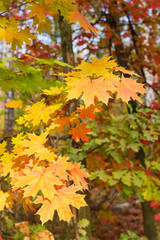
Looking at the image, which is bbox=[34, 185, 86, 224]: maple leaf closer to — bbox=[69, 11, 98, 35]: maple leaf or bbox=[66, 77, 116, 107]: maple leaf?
bbox=[66, 77, 116, 107]: maple leaf

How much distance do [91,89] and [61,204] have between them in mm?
723

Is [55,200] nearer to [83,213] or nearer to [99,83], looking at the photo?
[99,83]

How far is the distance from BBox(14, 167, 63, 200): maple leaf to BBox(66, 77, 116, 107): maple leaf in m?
0.50

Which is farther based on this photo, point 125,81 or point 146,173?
point 146,173

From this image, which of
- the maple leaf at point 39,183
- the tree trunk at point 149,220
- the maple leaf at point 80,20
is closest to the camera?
the maple leaf at point 39,183

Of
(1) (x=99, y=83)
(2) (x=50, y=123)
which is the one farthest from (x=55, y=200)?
(1) (x=99, y=83)

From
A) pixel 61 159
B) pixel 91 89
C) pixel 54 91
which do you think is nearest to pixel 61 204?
pixel 61 159

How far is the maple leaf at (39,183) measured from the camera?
1146 mm

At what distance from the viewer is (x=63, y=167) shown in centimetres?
131

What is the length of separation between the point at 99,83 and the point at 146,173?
2222 millimetres

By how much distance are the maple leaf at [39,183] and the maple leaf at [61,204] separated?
0.22 ft

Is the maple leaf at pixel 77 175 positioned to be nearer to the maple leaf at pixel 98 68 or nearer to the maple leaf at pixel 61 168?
the maple leaf at pixel 61 168

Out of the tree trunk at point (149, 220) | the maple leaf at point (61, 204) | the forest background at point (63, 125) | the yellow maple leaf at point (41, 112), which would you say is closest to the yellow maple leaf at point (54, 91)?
the forest background at point (63, 125)

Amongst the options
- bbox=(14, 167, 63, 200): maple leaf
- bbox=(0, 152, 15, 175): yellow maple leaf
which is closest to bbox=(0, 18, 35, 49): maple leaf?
bbox=(0, 152, 15, 175): yellow maple leaf
